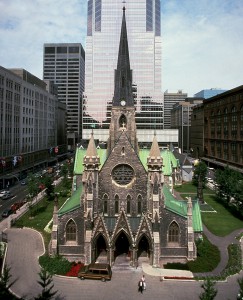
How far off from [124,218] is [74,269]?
29.1ft

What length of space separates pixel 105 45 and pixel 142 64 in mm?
19061

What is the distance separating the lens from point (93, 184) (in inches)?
1645

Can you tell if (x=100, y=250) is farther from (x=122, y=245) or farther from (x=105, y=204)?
(x=105, y=204)

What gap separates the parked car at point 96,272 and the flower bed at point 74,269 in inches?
48.9

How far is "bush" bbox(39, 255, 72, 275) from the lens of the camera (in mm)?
37250

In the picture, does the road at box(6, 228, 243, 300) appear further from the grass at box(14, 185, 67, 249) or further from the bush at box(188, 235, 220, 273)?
the grass at box(14, 185, 67, 249)

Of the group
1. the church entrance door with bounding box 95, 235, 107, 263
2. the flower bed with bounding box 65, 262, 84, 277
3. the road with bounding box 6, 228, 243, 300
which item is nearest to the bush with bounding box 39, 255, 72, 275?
the flower bed with bounding box 65, 262, 84, 277

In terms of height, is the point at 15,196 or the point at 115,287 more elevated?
the point at 15,196

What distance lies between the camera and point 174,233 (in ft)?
139

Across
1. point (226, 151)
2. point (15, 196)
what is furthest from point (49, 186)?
point (226, 151)

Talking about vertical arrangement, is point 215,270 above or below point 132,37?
below

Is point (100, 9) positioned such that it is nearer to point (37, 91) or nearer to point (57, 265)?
point (37, 91)

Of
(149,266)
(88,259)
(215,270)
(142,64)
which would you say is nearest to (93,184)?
(88,259)

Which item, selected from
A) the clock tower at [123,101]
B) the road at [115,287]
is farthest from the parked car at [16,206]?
the clock tower at [123,101]
